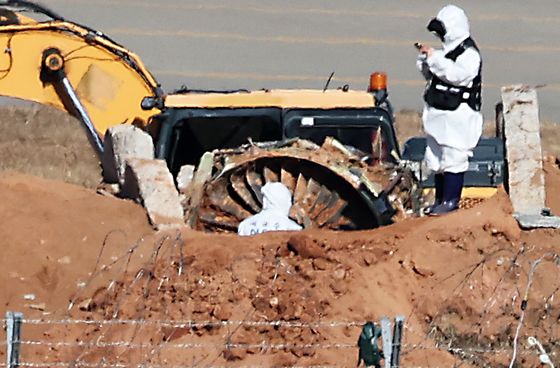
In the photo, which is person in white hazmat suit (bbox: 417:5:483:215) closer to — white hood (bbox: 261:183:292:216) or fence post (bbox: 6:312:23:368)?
white hood (bbox: 261:183:292:216)

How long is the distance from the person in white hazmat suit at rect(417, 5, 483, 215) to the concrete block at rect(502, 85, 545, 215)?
0.42m

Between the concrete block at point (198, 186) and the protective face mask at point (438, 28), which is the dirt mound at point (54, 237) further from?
the protective face mask at point (438, 28)

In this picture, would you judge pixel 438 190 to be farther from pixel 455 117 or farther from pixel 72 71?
pixel 72 71

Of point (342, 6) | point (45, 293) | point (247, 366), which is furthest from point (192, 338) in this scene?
point (342, 6)

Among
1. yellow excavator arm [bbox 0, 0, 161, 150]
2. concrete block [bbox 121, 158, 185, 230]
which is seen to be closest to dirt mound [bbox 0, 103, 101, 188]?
yellow excavator arm [bbox 0, 0, 161, 150]

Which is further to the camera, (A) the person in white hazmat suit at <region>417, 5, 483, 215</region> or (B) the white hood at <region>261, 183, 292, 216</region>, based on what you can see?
(A) the person in white hazmat suit at <region>417, 5, 483, 215</region>

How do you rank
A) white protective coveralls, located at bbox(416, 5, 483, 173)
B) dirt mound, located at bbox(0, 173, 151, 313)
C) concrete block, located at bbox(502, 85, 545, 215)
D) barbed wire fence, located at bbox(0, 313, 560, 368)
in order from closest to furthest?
barbed wire fence, located at bbox(0, 313, 560, 368) → dirt mound, located at bbox(0, 173, 151, 313) → white protective coveralls, located at bbox(416, 5, 483, 173) → concrete block, located at bbox(502, 85, 545, 215)

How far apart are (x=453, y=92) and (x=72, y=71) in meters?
3.94

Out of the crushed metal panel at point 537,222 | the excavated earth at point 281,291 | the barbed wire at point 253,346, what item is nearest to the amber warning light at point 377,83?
the excavated earth at point 281,291

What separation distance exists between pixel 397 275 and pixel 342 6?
20785 mm

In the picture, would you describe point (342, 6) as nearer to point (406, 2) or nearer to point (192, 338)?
point (406, 2)

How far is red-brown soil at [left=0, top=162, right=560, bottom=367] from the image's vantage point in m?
11.0

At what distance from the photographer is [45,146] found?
21.8 metres

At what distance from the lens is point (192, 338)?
11070mm
